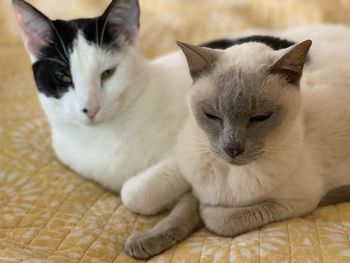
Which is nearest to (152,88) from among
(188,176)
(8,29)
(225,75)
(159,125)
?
(159,125)

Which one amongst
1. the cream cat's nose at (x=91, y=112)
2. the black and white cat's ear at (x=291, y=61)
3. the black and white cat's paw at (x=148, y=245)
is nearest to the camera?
the black and white cat's ear at (x=291, y=61)

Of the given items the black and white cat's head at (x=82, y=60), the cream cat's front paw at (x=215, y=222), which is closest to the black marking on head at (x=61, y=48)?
the black and white cat's head at (x=82, y=60)

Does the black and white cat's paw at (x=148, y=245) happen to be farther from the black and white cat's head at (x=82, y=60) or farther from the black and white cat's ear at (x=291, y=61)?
the black and white cat's ear at (x=291, y=61)

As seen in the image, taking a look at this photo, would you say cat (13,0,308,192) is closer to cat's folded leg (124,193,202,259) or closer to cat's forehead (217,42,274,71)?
cat's folded leg (124,193,202,259)

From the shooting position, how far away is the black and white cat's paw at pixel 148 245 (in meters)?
1.14

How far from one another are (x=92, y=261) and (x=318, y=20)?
1.78m

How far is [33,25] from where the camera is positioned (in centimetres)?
137

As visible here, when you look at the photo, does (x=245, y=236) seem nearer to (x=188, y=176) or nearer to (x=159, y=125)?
(x=188, y=176)

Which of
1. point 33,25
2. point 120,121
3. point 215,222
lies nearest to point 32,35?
point 33,25

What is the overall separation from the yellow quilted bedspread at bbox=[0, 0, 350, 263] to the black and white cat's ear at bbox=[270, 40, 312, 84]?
1.28 ft

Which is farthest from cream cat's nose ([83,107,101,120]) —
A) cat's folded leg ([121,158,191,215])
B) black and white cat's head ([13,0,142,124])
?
cat's folded leg ([121,158,191,215])

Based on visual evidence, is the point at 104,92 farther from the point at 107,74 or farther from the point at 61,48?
the point at 61,48

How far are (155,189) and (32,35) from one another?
0.62 metres

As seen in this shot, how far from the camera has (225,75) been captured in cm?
108
